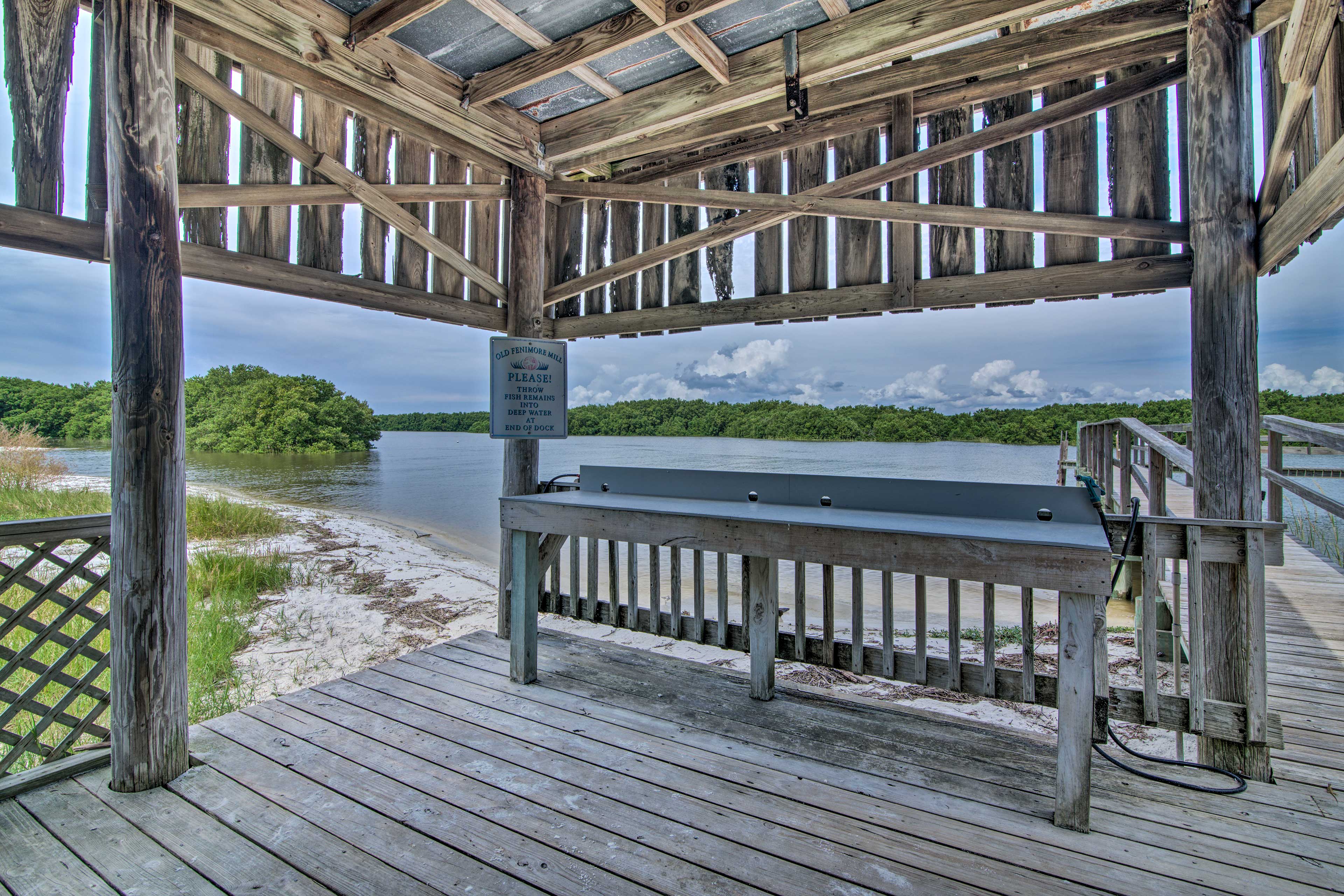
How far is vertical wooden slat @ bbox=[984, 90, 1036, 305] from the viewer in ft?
9.89

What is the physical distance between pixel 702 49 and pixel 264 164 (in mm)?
2208

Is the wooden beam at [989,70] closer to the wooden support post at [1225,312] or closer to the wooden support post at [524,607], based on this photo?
the wooden support post at [1225,312]

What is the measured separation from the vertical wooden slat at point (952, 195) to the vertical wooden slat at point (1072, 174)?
13.2 inches

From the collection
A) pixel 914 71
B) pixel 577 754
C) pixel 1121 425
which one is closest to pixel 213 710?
pixel 577 754

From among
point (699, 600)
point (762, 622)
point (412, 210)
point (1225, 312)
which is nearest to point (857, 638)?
point (762, 622)

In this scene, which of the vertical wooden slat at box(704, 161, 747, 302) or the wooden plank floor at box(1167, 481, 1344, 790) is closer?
the wooden plank floor at box(1167, 481, 1344, 790)

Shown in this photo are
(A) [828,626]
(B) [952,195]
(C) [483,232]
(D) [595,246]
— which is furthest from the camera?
(D) [595,246]

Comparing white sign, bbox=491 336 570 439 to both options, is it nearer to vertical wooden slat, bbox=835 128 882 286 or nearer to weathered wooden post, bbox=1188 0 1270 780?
vertical wooden slat, bbox=835 128 882 286

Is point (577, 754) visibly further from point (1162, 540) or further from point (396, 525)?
point (396, 525)

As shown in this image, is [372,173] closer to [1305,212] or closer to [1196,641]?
[1305,212]

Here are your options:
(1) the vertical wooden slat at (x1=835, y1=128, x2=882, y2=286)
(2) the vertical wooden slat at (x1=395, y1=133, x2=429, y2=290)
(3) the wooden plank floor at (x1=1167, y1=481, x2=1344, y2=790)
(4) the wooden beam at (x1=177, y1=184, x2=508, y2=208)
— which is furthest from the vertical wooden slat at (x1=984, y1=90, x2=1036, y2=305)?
(2) the vertical wooden slat at (x1=395, y1=133, x2=429, y2=290)

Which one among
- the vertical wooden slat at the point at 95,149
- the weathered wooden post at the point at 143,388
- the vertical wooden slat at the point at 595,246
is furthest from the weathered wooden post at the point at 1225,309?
the vertical wooden slat at the point at 95,149

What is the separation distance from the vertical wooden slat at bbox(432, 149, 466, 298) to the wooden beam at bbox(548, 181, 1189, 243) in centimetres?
97

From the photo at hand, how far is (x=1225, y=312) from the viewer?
2344 mm
